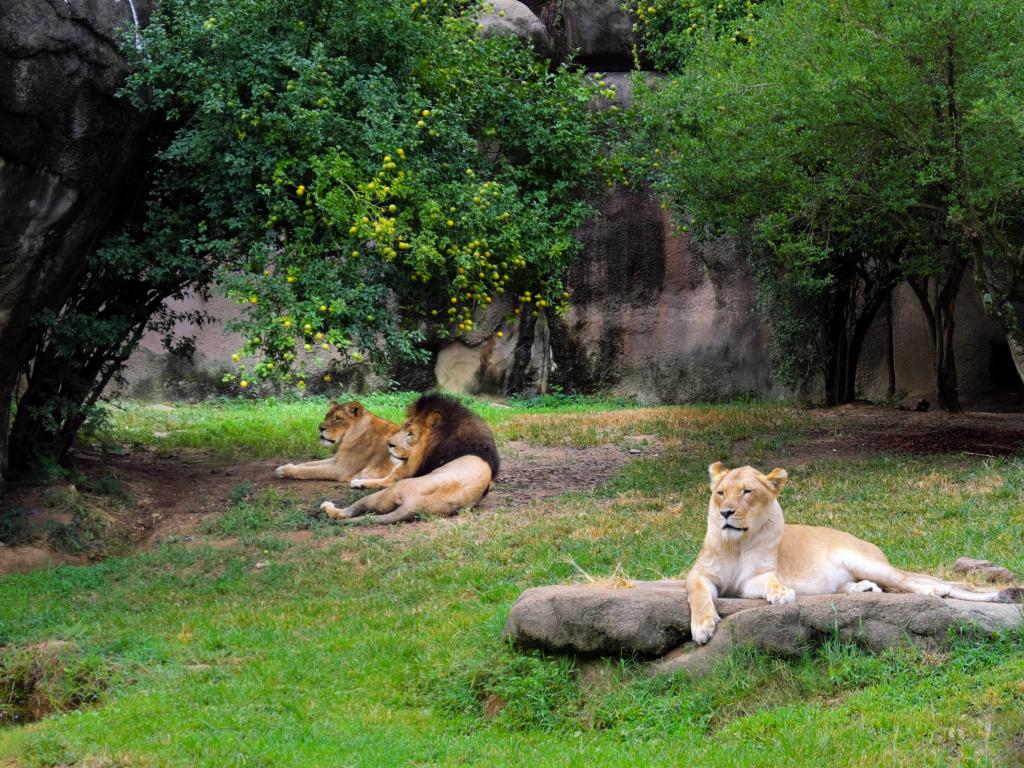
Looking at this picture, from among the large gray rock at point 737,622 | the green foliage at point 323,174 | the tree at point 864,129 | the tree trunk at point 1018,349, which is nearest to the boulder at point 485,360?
the tree at point 864,129

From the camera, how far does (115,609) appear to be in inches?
402

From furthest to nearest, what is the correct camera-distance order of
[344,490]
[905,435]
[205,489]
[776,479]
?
[905,435] < [205,489] < [344,490] < [776,479]

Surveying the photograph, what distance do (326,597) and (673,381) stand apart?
14909 millimetres

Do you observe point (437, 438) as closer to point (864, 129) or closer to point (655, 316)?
point (864, 129)

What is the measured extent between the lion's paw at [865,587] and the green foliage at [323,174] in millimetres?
6053

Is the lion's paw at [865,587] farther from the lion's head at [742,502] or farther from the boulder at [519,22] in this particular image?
the boulder at [519,22]

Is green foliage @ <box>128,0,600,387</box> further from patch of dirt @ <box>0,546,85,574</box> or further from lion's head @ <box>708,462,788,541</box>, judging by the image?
lion's head @ <box>708,462,788,541</box>

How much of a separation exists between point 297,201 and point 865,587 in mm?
8058

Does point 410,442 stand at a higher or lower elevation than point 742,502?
lower

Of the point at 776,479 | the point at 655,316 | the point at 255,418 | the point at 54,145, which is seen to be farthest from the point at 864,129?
the point at 655,316

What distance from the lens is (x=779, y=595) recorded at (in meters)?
6.99

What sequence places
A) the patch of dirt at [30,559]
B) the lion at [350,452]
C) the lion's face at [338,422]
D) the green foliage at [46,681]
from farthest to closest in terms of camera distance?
the lion's face at [338,422] → the lion at [350,452] → the patch of dirt at [30,559] → the green foliage at [46,681]

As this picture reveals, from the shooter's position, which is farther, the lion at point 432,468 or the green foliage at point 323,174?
the lion at point 432,468

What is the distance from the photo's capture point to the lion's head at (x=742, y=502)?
23.2 feet
